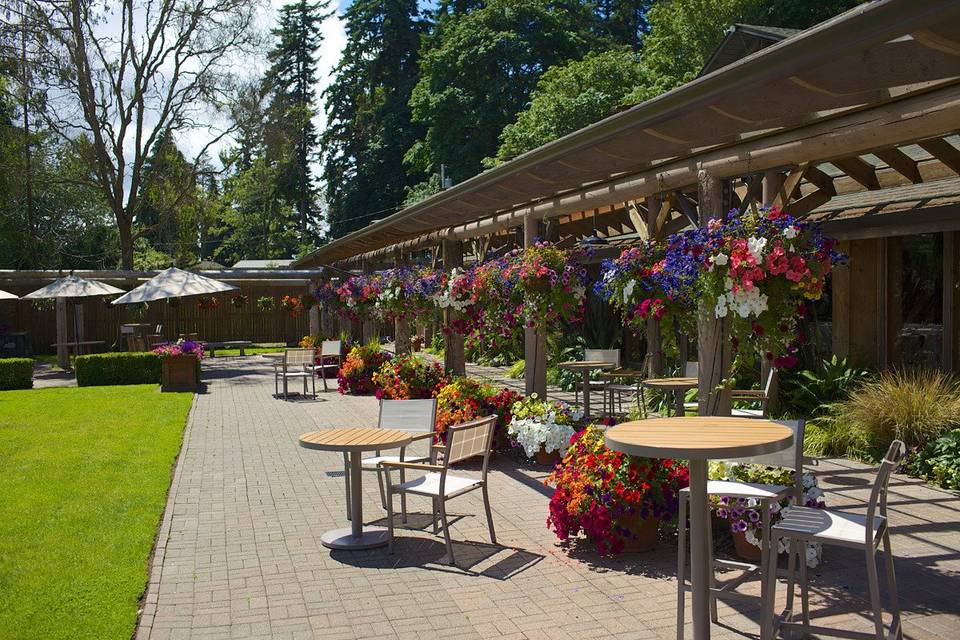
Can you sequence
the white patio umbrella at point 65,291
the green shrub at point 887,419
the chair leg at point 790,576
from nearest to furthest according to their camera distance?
the chair leg at point 790,576 → the green shrub at point 887,419 → the white patio umbrella at point 65,291

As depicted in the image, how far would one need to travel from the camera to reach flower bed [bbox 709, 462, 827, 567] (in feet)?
15.2

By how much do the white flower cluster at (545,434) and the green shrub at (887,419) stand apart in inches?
96.2

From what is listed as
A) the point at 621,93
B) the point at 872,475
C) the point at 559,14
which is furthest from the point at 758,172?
the point at 559,14

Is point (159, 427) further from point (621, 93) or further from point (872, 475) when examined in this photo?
point (621, 93)

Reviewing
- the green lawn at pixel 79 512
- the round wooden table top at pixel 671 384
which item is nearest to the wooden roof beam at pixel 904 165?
the round wooden table top at pixel 671 384

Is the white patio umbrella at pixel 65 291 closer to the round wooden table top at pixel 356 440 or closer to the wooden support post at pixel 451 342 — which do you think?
the wooden support post at pixel 451 342

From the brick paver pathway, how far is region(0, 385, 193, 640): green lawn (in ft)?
0.65

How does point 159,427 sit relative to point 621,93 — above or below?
below

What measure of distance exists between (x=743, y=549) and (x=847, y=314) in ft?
20.8

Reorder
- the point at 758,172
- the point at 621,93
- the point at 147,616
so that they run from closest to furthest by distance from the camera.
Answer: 1. the point at 147,616
2. the point at 758,172
3. the point at 621,93

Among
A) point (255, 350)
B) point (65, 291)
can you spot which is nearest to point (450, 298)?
point (65, 291)

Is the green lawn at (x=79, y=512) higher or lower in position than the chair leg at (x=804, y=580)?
lower

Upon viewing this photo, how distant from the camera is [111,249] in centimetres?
3244

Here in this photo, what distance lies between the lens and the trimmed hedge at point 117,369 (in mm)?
16516
